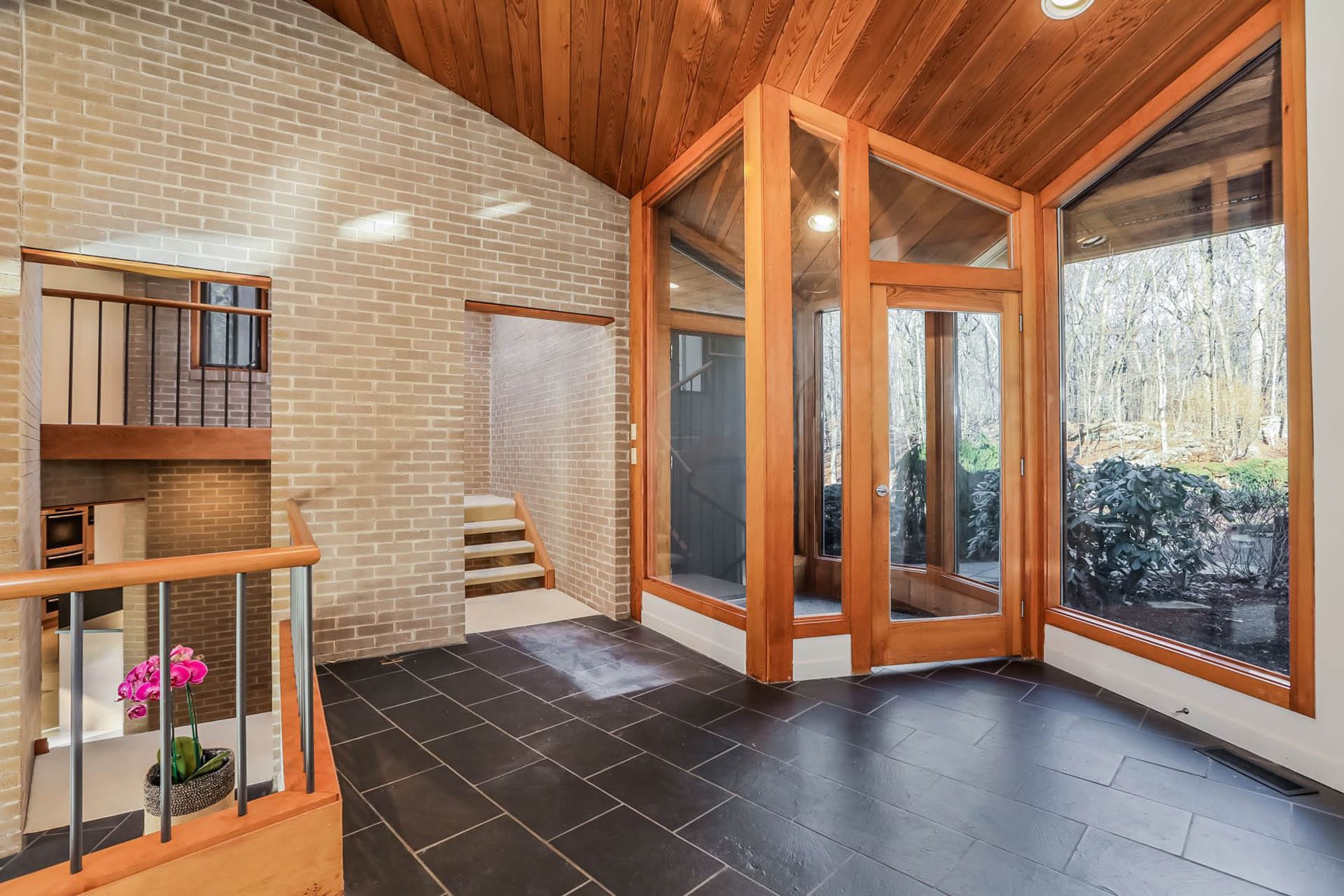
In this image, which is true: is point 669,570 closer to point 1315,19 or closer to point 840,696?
point 840,696

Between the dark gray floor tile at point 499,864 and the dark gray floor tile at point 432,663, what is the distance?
154 centimetres

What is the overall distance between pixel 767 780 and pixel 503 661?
1816 mm

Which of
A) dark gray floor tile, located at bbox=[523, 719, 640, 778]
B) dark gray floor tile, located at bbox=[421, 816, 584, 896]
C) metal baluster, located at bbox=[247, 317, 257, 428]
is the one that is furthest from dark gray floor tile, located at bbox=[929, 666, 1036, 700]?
metal baluster, located at bbox=[247, 317, 257, 428]

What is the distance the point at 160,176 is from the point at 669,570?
3376 mm

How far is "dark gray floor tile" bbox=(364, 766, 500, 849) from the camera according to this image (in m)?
1.98

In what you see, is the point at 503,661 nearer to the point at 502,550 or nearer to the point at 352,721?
the point at 352,721

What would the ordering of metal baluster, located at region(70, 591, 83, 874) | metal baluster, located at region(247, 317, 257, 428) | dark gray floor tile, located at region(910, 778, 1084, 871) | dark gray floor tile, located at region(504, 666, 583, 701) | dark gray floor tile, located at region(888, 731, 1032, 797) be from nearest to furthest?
metal baluster, located at region(70, 591, 83, 874) → dark gray floor tile, located at region(910, 778, 1084, 871) → dark gray floor tile, located at region(888, 731, 1032, 797) → dark gray floor tile, located at region(504, 666, 583, 701) → metal baluster, located at region(247, 317, 257, 428)

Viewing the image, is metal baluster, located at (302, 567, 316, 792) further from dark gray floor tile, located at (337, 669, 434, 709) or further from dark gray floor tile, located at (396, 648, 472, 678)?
dark gray floor tile, located at (396, 648, 472, 678)

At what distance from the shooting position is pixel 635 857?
1842 millimetres

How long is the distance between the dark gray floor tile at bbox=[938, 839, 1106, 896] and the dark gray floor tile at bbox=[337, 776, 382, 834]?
168 centimetres

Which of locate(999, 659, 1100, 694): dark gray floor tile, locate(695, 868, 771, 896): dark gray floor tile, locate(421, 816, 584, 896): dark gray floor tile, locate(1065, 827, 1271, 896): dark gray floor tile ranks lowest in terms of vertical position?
locate(421, 816, 584, 896): dark gray floor tile

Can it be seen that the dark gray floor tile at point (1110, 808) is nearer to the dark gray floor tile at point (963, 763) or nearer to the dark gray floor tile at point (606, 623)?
the dark gray floor tile at point (963, 763)

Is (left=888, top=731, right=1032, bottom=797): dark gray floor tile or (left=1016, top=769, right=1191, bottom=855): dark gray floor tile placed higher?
(left=888, top=731, right=1032, bottom=797): dark gray floor tile

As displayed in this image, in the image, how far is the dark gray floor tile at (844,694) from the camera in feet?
9.43
